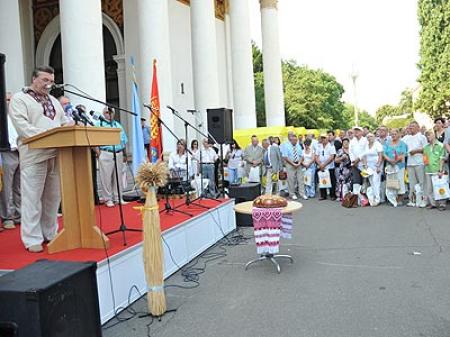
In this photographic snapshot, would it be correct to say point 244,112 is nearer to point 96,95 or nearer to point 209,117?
point 209,117

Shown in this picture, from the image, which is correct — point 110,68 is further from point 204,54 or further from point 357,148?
point 357,148

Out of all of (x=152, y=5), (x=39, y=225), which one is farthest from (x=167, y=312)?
(x=152, y=5)

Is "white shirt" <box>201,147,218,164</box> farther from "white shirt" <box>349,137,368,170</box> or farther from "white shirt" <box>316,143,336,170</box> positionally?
"white shirt" <box>349,137,368,170</box>

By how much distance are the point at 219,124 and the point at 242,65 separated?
996cm

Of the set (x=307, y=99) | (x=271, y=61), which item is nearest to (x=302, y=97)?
(x=307, y=99)

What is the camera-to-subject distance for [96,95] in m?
9.81

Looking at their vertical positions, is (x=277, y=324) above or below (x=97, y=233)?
below

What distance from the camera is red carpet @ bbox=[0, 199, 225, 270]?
4.57 m

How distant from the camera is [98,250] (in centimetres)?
479

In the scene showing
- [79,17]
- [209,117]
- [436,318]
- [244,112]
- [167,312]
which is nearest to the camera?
[436,318]

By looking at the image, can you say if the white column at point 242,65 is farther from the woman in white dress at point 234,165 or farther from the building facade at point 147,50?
the woman in white dress at point 234,165

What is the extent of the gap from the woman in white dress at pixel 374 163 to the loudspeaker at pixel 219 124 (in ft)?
10.9

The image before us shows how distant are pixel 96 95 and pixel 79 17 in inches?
63.4

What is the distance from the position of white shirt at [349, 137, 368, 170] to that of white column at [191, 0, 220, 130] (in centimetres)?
596
